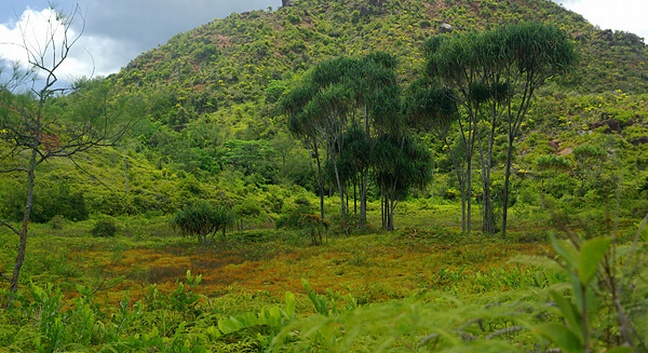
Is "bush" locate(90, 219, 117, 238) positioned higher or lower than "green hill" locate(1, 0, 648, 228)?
lower

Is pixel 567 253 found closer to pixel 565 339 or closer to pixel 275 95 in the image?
pixel 565 339

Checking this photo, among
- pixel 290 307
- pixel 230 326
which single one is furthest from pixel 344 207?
pixel 290 307

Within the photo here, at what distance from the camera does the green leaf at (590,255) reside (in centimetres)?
57

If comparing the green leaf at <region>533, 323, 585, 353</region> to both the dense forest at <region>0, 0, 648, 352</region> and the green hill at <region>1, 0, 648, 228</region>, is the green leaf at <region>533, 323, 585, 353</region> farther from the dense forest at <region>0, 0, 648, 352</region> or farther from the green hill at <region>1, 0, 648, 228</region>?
the green hill at <region>1, 0, 648, 228</region>

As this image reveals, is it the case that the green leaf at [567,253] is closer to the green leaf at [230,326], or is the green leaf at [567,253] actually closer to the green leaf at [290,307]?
the green leaf at [290,307]

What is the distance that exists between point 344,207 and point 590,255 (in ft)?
71.9

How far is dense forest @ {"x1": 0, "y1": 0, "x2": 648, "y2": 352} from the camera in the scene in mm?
985

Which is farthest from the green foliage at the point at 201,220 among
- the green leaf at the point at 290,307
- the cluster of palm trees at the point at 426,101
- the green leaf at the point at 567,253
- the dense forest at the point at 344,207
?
the green leaf at the point at 567,253

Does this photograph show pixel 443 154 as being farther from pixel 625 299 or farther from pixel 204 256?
pixel 625 299

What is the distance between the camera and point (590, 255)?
1.92ft

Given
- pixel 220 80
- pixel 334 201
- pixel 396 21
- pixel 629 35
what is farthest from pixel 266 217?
pixel 629 35

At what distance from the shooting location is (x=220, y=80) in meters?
69.2

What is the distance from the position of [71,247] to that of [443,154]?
126 ft

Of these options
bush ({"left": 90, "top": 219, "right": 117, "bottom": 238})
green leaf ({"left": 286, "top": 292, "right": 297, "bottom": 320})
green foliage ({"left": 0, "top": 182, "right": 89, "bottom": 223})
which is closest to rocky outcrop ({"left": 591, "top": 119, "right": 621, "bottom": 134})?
bush ({"left": 90, "top": 219, "right": 117, "bottom": 238})
